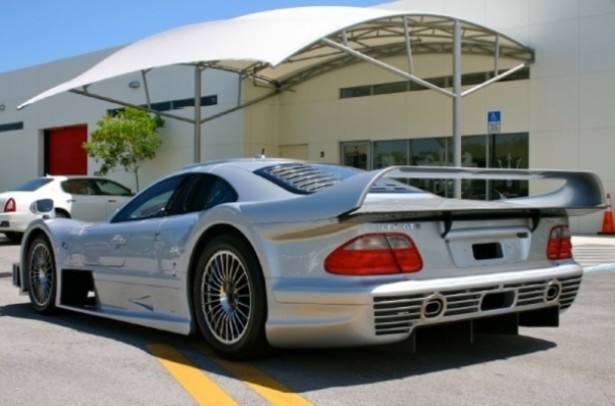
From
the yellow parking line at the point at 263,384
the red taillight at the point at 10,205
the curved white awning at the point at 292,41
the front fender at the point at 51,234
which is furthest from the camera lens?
the red taillight at the point at 10,205

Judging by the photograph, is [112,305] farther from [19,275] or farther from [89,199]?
[89,199]

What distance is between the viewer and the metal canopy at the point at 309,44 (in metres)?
14.0

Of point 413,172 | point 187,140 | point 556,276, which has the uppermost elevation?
point 187,140

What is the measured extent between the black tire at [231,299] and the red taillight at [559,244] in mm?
1935

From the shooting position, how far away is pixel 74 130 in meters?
30.2

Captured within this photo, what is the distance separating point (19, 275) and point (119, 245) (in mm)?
1801

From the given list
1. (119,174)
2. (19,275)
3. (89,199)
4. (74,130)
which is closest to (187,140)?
(119,174)

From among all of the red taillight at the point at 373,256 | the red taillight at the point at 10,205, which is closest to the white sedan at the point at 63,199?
the red taillight at the point at 10,205

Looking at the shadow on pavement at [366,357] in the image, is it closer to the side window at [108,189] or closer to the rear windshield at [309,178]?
the rear windshield at [309,178]

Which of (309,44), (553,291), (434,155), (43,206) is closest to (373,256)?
(553,291)

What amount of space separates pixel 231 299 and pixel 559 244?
86.6 inches

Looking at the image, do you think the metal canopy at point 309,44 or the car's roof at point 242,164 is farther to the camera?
the metal canopy at point 309,44

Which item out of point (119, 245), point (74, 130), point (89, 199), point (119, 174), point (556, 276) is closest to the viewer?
point (556, 276)

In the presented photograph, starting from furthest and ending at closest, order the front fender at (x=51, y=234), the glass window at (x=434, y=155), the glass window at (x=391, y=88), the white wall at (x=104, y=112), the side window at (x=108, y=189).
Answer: the white wall at (x=104, y=112), the glass window at (x=391, y=88), the glass window at (x=434, y=155), the side window at (x=108, y=189), the front fender at (x=51, y=234)
